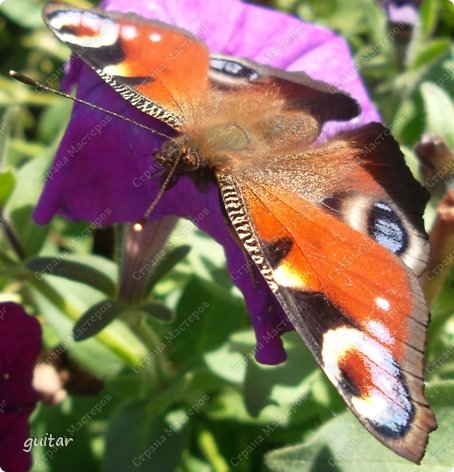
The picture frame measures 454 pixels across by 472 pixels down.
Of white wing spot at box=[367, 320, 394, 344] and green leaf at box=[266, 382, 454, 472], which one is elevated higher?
white wing spot at box=[367, 320, 394, 344]

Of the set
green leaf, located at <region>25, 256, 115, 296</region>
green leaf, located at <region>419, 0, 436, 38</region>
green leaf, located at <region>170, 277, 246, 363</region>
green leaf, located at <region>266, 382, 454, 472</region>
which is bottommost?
green leaf, located at <region>170, 277, 246, 363</region>

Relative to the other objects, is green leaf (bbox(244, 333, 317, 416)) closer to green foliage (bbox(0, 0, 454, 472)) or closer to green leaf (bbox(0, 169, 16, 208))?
green foliage (bbox(0, 0, 454, 472))

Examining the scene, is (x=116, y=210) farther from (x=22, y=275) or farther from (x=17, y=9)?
(x=17, y=9)

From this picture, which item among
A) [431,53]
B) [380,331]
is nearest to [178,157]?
[380,331]

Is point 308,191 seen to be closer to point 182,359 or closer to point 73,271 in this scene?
point 73,271

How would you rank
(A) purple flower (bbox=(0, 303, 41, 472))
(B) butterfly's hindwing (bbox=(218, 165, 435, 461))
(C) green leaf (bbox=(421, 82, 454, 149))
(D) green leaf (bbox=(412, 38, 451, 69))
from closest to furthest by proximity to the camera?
1. (B) butterfly's hindwing (bbox=(218, 165, 435, 461))
2. (A) purple flower (bbox=(0, 303, 41, 472))
3. (C) green leaf (bbox=(421, 82, 454, 149))
4. (D) green leaf (bbox=(412, 38, 451, 69))

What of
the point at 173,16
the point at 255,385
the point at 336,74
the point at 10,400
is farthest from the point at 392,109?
the point at 10,400

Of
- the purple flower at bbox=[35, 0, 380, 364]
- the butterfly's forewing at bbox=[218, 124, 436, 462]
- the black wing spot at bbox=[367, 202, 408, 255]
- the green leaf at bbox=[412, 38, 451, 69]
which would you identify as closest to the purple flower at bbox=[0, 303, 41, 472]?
the purple flower at bbox=[35, 0, 380, 364]
